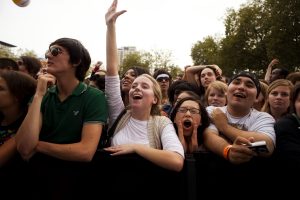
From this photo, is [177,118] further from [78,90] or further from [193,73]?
[193,73]

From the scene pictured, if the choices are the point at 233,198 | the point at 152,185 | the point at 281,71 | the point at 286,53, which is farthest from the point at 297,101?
the point at 286,53

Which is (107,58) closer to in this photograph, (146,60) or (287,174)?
A: (287,174)

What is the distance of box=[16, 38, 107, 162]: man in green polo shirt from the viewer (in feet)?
7.35

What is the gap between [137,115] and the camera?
288cm

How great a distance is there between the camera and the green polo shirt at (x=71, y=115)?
2.42m

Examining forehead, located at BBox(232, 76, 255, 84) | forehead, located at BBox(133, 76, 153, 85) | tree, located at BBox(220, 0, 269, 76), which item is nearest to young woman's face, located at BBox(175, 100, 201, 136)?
forehead, located at BBox(133, 76, 153, 85)

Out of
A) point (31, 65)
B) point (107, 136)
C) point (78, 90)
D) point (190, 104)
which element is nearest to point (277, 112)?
point (190, 104)

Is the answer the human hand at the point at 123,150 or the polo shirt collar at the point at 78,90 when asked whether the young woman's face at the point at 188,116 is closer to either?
the human hand at the point at 123,150

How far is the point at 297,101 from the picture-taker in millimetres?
2764

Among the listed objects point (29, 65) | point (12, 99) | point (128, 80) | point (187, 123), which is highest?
point (29, 65)

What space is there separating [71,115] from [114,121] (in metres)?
0.62

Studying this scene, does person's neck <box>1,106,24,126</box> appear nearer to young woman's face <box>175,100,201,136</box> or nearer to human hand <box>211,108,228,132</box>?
young woman's face <box>175,100,201,136</box>

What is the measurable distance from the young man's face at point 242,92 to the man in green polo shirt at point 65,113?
4.27 ft

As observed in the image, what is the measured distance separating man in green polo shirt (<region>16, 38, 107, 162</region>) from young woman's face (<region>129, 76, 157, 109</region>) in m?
0.40
